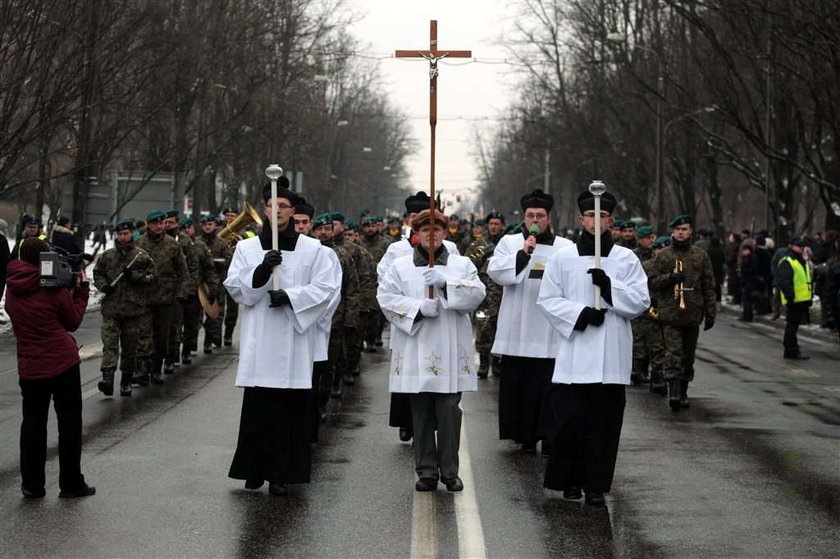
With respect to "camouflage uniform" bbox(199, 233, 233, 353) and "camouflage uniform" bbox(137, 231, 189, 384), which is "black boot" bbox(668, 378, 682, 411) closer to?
"camouflage uniform" bbox(137, 231, 189, 384)

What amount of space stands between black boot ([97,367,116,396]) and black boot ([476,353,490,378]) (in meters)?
4.32

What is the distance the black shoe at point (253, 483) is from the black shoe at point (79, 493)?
0.92 metres

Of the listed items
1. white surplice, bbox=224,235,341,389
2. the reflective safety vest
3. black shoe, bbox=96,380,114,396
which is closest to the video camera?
white surplice, bbox=224,235,341,389

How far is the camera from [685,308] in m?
14.3

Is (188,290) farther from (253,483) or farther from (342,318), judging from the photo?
(253,483)

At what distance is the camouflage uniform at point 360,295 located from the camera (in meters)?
15.3

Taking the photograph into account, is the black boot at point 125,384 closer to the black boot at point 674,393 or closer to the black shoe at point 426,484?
the black boot at point 674,393

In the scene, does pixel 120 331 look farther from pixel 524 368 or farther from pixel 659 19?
pixel 659 19

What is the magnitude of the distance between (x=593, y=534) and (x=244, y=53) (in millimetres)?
37644

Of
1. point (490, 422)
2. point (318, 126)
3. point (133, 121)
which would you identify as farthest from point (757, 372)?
point (318, 126)

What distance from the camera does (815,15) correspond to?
78.7ft

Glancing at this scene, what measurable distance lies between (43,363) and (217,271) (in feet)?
31.0

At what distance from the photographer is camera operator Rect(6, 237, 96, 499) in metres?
8.96

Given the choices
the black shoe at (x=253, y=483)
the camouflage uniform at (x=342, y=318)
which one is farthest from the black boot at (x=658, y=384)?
the black shoe at (x=253, y=483)
